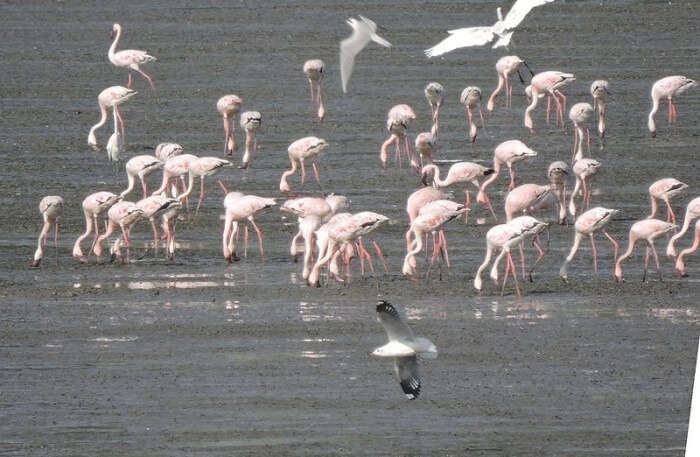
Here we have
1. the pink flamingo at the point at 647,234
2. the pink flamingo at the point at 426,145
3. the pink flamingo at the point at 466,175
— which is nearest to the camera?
the pink flamingo at the point at 647,234

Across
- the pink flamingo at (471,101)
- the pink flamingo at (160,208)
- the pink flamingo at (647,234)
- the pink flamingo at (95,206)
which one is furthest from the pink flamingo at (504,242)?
the pink flamingo at (471,101)

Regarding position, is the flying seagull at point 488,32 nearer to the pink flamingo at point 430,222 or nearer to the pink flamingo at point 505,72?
the pink flamingo at point 430,222

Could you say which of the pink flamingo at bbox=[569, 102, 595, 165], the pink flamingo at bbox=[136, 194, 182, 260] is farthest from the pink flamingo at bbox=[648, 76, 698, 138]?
the pink flamingo at bbox=[136, 194, 182, 260]

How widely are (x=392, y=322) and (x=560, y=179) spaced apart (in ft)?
19.9

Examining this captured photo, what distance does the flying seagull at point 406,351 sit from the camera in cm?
989

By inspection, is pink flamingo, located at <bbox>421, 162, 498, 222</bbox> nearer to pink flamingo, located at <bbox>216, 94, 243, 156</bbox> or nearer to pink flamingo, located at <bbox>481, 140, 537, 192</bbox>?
pink flamingo, located at <bbox>481, 140, 537, 192</bbox>

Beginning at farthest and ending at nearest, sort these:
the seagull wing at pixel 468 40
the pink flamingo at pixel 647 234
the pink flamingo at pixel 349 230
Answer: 1. the pink flamingo at pixel 647 234
2. the pink flamingo at pixel 349 230
3. the seagull wing at pixel 468 40

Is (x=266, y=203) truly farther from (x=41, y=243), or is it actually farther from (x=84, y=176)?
(x=84, y=176)

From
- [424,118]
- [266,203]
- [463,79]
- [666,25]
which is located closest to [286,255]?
[266,203]

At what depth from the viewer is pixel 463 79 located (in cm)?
2191

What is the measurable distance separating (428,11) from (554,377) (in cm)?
1524

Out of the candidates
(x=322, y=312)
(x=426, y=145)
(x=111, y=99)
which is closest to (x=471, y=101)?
(x=426, y=145)

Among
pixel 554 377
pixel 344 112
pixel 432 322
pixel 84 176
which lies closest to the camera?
pixel 554 377

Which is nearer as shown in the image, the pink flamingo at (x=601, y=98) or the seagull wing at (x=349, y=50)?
the seagull wing at (x=349, y=50)
